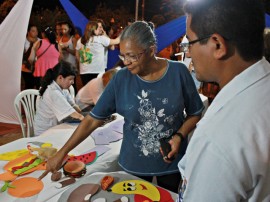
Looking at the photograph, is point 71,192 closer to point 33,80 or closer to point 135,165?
point 135,165

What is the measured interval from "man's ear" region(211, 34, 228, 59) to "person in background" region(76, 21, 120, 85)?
300cm

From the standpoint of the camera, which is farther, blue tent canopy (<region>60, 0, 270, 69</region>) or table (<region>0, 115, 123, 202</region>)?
blue tent canopy (<region>60, 0, 270, 69</region>)

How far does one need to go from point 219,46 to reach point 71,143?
838 mm

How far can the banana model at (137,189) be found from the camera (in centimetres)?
101

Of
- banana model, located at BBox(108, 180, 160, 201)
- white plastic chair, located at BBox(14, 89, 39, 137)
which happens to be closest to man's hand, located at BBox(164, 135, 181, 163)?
banana model, located at BBox(108, 180, 160, 201)

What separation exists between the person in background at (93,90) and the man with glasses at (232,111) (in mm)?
1550

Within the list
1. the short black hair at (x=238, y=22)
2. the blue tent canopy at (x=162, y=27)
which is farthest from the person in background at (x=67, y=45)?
the short black hair at (x=238, y=22)

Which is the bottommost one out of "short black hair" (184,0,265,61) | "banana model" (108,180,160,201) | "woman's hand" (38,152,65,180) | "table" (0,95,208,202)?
"table" (0,95,208,202)

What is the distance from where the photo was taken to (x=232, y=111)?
487 millimetres

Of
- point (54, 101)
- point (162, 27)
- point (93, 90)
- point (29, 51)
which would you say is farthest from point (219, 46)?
point (29, 51)

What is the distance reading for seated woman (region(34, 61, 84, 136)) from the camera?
1.91 metres

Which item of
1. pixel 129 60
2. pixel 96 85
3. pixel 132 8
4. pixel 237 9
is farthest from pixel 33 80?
pixel 132 8

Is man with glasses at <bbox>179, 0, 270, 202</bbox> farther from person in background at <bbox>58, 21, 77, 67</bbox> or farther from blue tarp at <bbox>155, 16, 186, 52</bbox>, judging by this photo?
person in background at <bbox>58, 21, 77, 67</bbox>

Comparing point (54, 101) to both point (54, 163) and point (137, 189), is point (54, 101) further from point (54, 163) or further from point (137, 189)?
point (137, 189)
